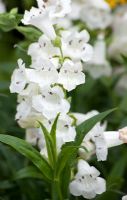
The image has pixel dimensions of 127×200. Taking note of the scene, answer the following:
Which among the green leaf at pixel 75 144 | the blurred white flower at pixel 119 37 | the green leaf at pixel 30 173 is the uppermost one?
the blurred white flower at pixel 119 37

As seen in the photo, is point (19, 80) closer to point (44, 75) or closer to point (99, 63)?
point (44, 75)

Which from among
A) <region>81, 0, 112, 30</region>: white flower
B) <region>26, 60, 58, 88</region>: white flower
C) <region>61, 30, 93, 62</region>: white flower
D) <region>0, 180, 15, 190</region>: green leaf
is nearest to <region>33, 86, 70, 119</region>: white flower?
<region>26, 60, 58, 88</region>: white flower

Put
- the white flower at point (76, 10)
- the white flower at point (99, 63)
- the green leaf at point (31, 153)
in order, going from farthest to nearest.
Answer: the white flower at point (76, 10) < the white flower at point (99, 63) < the green leaf at point (31, 153)

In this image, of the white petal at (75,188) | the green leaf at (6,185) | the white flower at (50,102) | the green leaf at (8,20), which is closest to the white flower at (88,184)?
the white petal at (75,188)

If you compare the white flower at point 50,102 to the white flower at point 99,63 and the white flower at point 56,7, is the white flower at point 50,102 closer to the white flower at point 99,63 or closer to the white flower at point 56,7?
the white flower at point 56,7

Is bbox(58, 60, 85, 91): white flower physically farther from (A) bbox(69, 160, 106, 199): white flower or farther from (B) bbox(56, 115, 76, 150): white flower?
(A) bbox(69, 160, 106, 199): white flower

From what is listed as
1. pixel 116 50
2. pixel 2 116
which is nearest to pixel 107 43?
pixel 116 50

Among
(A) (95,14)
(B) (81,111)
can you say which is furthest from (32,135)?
(A) (95,14)

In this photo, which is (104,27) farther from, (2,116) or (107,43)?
(2,116)
